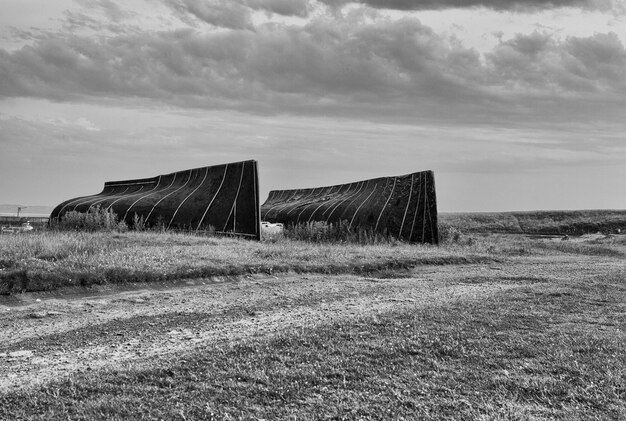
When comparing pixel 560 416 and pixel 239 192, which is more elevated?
pixel 239 192

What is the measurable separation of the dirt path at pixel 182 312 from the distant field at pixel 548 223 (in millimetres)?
37885

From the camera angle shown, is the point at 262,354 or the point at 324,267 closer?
the point at 262,354

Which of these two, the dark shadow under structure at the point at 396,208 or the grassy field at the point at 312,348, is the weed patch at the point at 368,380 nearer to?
the grassy field at the point at 312,348

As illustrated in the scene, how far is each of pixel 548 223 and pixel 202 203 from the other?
141ft

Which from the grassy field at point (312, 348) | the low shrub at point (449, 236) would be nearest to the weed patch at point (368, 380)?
the grassy field at point (312, 348)

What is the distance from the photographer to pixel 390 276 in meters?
15.8

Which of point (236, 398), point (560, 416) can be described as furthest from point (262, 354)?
point (560, 416)

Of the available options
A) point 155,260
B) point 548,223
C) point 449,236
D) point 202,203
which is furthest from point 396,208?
point 548,223

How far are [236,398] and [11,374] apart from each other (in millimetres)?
2741

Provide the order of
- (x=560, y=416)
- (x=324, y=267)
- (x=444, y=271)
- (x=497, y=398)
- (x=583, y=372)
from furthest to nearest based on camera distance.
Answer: (x=444, y=271) < (x=324, y=267) < (x=583, y=372) < (x=497, y=398) < (x=560, y=416)

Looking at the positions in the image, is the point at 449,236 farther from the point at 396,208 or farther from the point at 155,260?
the point at 155,260

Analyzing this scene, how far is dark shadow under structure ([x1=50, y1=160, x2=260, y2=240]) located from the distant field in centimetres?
2765

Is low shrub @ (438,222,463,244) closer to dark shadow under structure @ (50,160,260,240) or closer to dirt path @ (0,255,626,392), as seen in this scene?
dark shadow under structure @ (50,160,260,240)

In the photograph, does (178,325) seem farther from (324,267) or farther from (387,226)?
(387,226)
